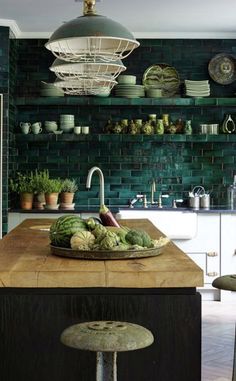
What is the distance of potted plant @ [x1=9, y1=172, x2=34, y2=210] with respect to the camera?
7.54 meters

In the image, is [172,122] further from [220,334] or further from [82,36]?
[82,36]

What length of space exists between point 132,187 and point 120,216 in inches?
32.4

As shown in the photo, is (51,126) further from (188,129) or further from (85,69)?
(85,69)

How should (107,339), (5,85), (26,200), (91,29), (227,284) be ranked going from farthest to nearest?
(26,200) → (5,85) → (91,29) → (227,284) → (107,339)

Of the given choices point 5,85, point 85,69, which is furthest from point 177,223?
point 85,69

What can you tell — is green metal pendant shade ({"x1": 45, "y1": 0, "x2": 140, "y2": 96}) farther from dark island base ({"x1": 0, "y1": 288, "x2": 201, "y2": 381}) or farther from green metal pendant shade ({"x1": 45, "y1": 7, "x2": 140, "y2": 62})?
dark island base ({"x1": 0, "y1": 288, "x2": 201, "y2": 381})

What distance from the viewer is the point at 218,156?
8.04 meters

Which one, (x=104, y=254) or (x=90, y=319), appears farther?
(x=104, y=254)

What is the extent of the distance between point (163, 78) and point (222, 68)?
71 centimetres

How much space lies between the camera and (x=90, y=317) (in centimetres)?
285

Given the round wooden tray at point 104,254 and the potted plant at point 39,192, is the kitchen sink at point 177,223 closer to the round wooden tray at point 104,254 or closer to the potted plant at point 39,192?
the potted plant at point 39,192

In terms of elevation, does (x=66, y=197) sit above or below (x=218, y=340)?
above

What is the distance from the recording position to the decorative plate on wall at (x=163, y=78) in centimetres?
792

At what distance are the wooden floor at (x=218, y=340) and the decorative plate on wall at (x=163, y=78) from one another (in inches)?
100
